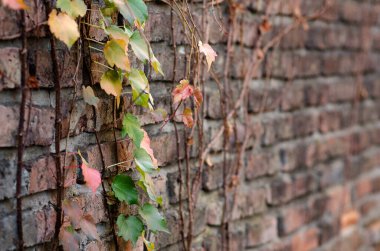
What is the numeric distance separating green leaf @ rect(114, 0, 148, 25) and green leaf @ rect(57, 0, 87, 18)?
101 mm

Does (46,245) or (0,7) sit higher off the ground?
(0,7)

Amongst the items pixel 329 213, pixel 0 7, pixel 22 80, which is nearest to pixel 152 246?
pixel 22 80

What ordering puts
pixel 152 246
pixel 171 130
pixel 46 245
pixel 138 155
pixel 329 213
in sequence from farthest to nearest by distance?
pixel 329 213 < pixel 171 130 < pixel 152 246 < pixel 138 155 < pixel 46 245

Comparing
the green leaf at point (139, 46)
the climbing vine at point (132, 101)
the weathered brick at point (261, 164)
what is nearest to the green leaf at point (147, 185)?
the climbing vine at point (132, 101)

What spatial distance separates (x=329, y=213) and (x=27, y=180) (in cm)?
174

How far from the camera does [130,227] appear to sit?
4.87ft

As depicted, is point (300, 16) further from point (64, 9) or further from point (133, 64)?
point (64, 9)

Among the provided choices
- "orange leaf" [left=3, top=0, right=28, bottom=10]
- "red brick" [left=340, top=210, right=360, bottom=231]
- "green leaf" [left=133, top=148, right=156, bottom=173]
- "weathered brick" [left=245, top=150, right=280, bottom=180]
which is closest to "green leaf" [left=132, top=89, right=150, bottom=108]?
"green leaf" [left=133, top=148, right=156, bottom=173]

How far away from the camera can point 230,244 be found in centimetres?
204

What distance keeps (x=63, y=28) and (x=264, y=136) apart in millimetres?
1159

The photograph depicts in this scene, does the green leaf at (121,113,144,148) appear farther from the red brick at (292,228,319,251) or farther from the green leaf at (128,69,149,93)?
the red brick at (292,228,319,251)

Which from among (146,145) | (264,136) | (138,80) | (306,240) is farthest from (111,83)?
(306,240)

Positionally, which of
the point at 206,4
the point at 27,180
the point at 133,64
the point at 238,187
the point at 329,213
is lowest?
the point at 329,213

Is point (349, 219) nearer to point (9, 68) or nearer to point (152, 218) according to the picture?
point (152, 218)
